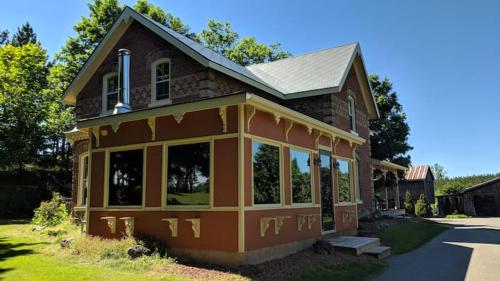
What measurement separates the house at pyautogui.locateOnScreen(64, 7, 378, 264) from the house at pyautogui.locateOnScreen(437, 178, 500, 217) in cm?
3079

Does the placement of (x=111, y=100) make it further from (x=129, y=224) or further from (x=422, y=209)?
(x=422, y=209)

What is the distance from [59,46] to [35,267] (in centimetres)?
2488

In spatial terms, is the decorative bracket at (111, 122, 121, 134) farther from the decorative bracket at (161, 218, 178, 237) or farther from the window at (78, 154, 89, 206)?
the window at (78, 154, 89, 206)

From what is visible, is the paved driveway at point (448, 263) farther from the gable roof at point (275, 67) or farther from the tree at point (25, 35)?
the tree at point (25, 35)

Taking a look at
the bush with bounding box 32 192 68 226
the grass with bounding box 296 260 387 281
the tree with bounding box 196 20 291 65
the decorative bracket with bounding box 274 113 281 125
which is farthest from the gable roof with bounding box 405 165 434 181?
the decorative bracket with bounding box 274 113 281 125

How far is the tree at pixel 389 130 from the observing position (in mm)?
32562

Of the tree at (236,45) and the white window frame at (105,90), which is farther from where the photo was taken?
the tree at (236,45)

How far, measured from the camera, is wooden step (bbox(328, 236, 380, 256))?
10391 millimetres

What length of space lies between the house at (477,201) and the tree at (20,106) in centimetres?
3868

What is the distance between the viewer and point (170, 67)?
1367 centimetres

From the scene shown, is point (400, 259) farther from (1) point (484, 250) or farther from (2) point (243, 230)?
(2) point (243, 230)

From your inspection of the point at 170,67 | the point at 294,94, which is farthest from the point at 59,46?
the point at 294,94

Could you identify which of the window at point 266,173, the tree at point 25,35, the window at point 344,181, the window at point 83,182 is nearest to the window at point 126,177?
the window at point 266,173

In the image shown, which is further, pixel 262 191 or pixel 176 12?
pixel 176 12
